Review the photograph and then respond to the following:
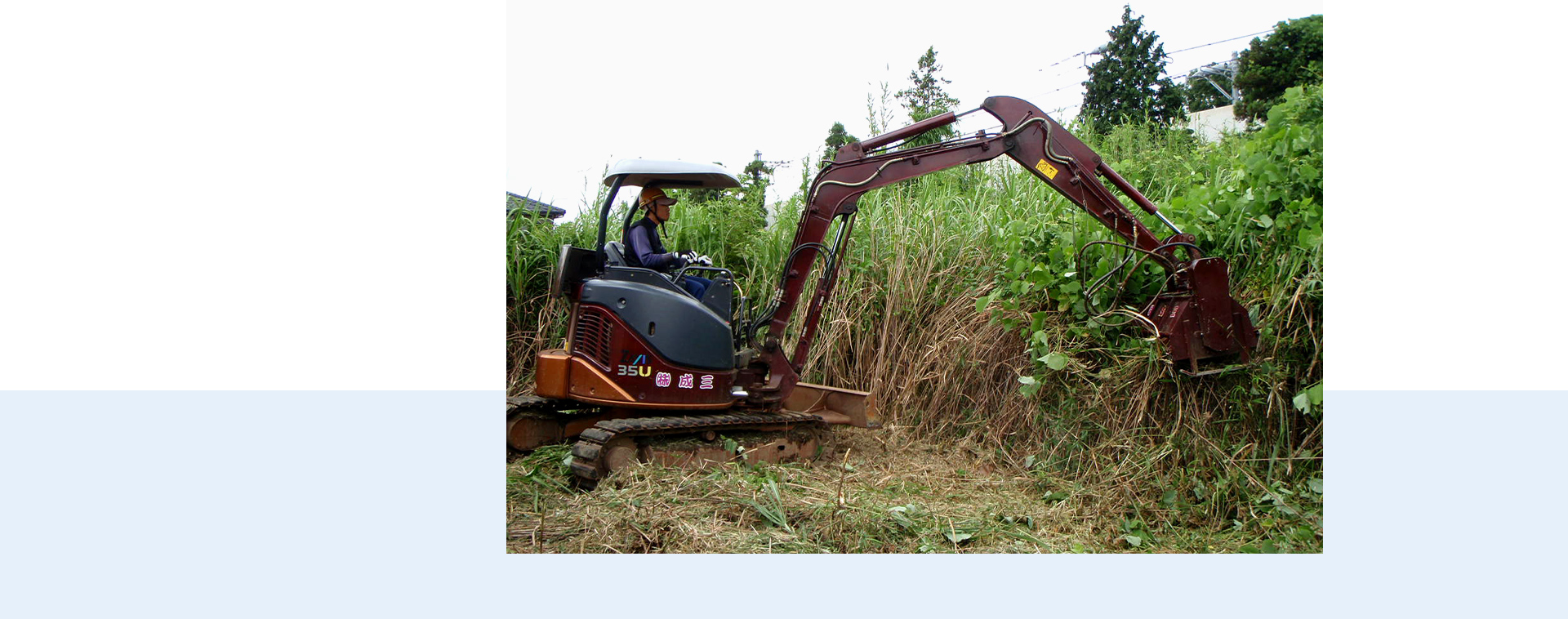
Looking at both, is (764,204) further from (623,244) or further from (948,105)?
(623,244)

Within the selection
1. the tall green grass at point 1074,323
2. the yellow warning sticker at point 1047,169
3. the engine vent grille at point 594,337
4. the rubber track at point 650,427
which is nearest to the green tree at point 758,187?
the tall green grass at point 1074,323

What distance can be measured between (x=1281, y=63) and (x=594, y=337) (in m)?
4.59

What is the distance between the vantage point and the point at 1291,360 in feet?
15.0

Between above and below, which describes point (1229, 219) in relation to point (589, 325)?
above

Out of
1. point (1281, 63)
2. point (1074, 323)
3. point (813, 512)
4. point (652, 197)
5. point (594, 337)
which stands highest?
point (1281, 63)

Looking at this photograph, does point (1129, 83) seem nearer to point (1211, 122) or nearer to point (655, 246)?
point (1211, 122)

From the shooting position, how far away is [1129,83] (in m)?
7.27

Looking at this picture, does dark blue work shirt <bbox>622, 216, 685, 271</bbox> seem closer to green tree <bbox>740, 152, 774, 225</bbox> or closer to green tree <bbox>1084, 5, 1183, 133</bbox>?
green tree <bbox>740, 152, 774, 225</bbox>

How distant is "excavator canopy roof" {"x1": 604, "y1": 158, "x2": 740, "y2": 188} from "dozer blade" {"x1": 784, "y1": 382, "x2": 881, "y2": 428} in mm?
1441

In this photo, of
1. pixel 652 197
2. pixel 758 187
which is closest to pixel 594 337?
pixel 652 197

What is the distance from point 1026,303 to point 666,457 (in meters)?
2.34

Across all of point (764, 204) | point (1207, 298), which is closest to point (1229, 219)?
point (1207, 298)

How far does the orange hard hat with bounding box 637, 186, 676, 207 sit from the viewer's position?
560cm

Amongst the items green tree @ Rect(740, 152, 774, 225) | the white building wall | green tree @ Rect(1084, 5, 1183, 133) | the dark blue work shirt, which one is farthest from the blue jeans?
the white building wall
